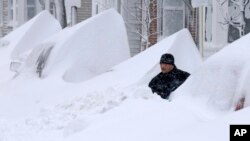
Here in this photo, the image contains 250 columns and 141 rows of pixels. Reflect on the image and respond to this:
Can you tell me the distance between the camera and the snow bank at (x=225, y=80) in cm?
471

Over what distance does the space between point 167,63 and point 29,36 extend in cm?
607

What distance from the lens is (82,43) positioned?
1006 centimetres

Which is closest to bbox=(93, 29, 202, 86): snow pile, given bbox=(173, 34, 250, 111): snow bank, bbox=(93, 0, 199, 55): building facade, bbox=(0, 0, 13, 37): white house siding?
bbox=(173, 34, 250, 111): snow bank

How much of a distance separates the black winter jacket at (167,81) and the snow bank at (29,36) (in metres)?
5.58

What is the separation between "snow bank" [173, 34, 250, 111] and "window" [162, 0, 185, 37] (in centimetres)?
1284

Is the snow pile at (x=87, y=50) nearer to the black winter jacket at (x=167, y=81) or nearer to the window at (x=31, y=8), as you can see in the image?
the black winter jacket at (x=167, y=81)

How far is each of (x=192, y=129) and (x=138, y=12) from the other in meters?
15.7

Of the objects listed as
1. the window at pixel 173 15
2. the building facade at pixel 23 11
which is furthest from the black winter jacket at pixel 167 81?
the building facade at pixel 23 11

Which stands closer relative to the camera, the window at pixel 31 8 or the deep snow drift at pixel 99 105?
the deep snow drift at pixel 99 105

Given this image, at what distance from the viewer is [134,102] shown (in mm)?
5762

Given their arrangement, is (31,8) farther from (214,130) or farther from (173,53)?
(214,130)

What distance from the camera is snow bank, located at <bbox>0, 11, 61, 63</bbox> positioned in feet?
43.0

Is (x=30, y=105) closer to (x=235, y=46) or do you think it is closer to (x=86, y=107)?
(x=86, y=107)

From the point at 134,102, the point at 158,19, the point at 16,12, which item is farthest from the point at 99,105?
the point at 16,12
